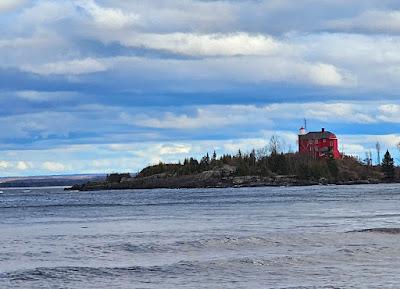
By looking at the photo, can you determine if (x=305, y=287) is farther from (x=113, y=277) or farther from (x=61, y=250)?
(x=61, y=250)

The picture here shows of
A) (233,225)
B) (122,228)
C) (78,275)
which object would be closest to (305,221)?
(233,225)

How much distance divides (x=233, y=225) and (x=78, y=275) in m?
28.5

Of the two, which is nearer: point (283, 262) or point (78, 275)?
point (78, 275)

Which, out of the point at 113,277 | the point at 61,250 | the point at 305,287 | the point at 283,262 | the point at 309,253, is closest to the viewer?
the point at 305,287

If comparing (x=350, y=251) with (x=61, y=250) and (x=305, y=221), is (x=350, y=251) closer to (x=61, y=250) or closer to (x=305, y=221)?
(x=61, y=250)

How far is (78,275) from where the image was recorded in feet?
99.8

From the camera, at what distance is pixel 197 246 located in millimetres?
40656

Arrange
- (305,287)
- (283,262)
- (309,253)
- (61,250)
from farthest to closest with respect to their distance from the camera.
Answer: (61,250), (309,253), (283,262), (305,287)

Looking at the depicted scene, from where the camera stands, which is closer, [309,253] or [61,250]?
[309,253]

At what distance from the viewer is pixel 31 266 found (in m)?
33.5

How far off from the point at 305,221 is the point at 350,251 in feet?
80.3

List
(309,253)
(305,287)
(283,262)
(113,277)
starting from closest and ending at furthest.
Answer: (305,287) < (113,277) < (283,262) < (309,253)

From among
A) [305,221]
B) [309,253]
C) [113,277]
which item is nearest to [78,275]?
[113,277]

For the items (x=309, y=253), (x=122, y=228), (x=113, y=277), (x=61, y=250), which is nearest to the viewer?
(x=113, y=277)
